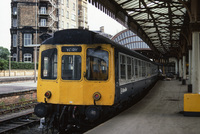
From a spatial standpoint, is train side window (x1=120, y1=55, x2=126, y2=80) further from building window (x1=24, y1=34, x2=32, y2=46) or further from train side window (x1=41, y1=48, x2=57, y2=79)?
→ building window (x1=24, y1=34, x2=32, y2=46)

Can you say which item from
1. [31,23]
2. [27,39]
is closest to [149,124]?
[27,39]

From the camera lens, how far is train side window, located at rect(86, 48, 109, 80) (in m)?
7.36

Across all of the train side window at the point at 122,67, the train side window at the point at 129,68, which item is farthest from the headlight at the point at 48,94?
the train side window at the point at 129,68

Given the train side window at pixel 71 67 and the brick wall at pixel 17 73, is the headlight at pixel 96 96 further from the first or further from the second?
the brick wall at pixel 17 73

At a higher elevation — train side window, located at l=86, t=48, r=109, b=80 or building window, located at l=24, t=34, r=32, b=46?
building window, located at l=24, t=34, r=32, b=46

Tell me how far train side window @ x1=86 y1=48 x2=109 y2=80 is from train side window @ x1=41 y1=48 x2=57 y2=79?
3.39 ft

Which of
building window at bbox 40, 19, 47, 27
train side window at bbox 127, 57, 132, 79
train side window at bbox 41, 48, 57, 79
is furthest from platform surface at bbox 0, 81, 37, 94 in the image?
building window at bbox 40, 19, 47, 27

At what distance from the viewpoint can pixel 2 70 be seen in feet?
126

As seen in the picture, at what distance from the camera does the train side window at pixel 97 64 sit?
7355mm

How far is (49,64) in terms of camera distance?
763 centimetres

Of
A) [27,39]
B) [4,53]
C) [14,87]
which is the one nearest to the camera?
[14,87]

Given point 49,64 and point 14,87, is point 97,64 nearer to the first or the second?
point 49,64

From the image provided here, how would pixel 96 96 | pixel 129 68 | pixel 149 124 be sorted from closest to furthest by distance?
pixel 96 96 → pixel 149 124 → pixel 129 68

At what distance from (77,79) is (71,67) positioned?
402 mm
